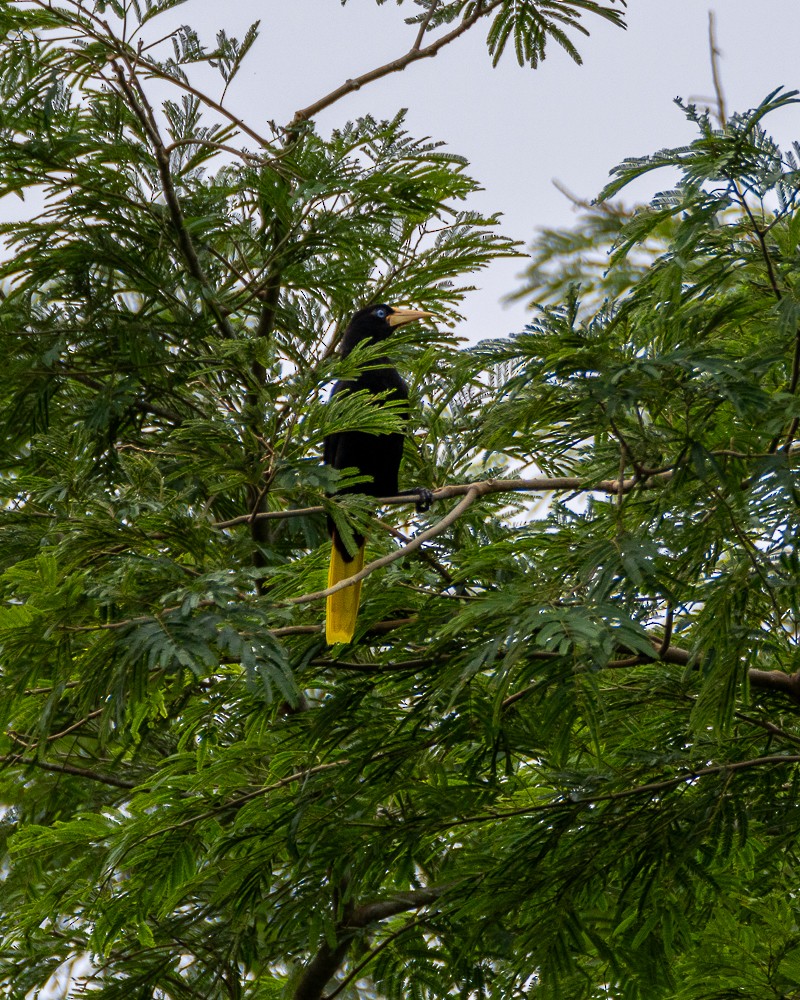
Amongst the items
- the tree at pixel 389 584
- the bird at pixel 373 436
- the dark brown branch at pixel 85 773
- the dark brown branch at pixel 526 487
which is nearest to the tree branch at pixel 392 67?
the tree at pixel 389 584

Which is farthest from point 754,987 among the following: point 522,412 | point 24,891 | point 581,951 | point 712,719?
point 24,891

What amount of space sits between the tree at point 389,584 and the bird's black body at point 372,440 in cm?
17

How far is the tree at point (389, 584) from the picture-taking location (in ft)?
7.72

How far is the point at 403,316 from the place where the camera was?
4816 mm

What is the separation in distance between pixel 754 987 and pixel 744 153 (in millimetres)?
1957

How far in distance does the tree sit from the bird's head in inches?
5.4

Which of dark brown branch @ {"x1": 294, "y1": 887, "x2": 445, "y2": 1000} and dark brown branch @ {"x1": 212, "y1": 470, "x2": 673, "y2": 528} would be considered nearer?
dark brown branch @ {"x1": 212, "y1": 470, "x2": 673, "y2": 528}

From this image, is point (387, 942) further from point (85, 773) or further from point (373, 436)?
point (373, 436)

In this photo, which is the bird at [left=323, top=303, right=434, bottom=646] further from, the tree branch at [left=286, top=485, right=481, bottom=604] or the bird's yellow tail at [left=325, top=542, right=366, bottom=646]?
the tree branch at [left=286, top=485, right=481, bottom=604]

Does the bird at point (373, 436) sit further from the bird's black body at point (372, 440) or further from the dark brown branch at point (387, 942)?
the dark brown branch at point (387, 942)

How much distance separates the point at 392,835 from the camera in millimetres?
3182

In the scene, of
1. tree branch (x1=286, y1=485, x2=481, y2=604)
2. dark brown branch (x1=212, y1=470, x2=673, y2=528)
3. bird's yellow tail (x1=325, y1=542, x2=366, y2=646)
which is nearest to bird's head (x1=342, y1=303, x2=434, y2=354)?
dark brown branch (x1=212, y1=470, x2=673, y2=528)

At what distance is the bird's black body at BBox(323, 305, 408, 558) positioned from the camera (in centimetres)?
447

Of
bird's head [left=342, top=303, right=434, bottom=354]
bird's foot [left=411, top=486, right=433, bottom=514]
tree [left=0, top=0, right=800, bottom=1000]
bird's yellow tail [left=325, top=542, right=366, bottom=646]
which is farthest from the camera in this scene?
bird's head [left=342, top=303, right=434, bottom=354]
